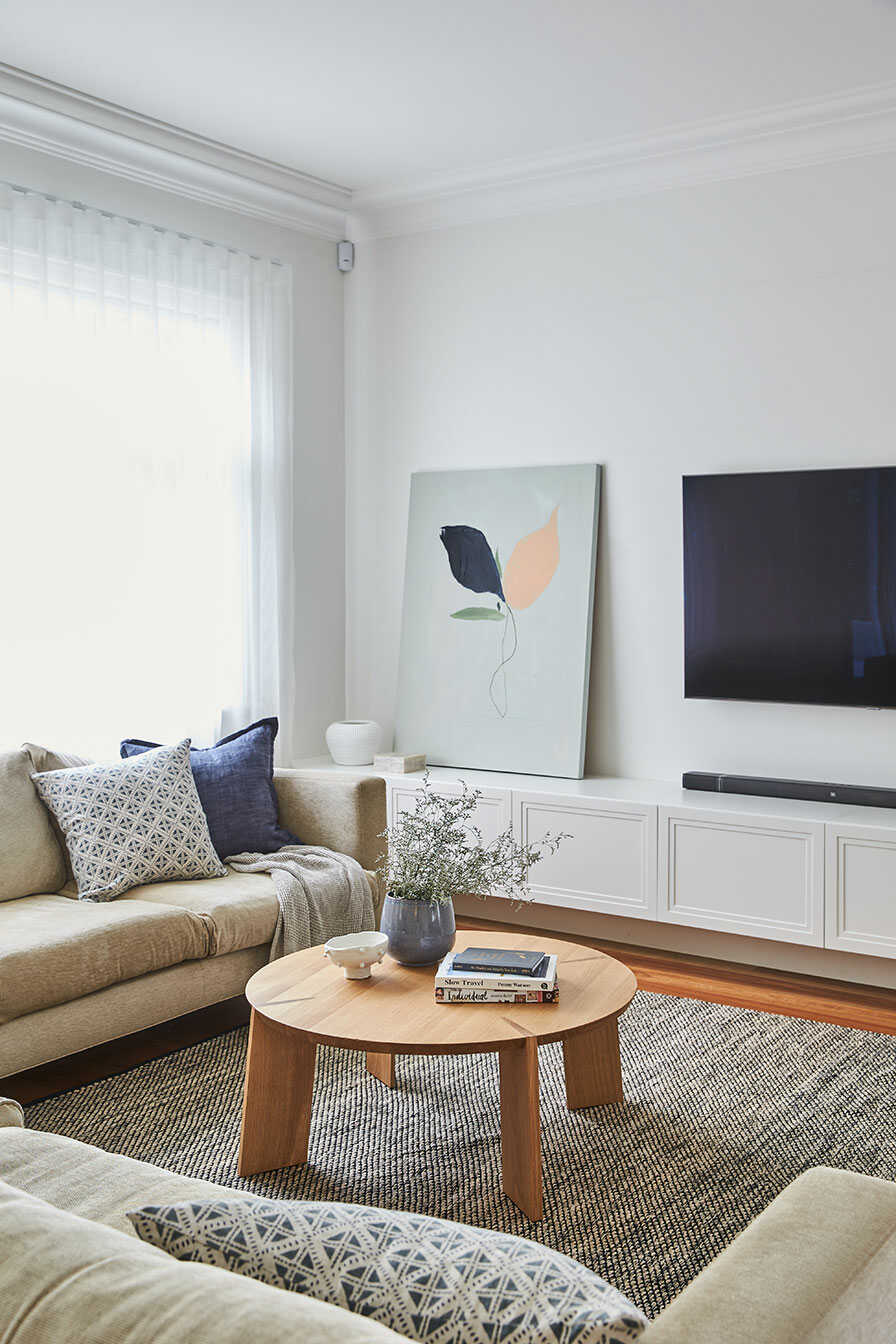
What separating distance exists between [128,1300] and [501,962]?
5.91 feet

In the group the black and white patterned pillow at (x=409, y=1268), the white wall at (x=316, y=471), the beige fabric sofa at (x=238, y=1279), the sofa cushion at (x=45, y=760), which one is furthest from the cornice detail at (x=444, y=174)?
the black and white patterned pillow at (x=409, y=1268)

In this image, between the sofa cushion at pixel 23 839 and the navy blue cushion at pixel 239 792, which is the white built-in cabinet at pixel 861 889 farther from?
the sofa cushion at pixel 23 839

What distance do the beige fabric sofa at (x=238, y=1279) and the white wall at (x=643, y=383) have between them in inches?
117

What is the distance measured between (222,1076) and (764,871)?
1.84 meters

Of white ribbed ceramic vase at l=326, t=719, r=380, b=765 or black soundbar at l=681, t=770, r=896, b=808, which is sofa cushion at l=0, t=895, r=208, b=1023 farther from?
black soundbar at l=681, t=770, r=896, b=808

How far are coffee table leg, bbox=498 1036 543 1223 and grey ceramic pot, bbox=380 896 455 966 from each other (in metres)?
0.41

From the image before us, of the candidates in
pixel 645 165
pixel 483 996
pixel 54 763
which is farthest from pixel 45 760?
pixel 645 165

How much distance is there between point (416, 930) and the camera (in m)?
2.79

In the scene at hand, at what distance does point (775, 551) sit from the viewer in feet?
13.8

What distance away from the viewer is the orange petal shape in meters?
4.70

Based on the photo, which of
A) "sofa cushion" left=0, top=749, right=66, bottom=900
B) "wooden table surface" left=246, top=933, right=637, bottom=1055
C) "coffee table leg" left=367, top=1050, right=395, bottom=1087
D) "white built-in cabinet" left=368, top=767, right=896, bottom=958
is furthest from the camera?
"white built-in cabinet" left=368, top=767, right=896, bottom=958

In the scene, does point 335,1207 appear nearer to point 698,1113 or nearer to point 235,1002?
point 698,1113

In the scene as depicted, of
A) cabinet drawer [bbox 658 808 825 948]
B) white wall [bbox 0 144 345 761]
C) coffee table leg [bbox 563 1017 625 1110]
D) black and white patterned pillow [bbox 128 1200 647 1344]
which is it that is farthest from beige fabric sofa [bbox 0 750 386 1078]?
black and white patterned pillow [bbox 128 1200 647 1344]

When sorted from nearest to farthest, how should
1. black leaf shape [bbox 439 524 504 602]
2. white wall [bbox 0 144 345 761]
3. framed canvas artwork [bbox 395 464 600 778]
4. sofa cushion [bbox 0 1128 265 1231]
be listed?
sofa cushion [bbox 0 1128 265 1231]
framed canvas artwork [bbox 395 464 600 778]
black leaf shape [bbox 439 524 504 602]
white wall [bbox 0 144 345 761]
